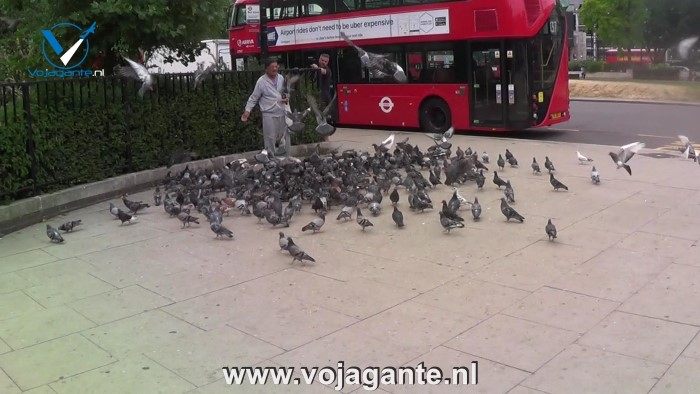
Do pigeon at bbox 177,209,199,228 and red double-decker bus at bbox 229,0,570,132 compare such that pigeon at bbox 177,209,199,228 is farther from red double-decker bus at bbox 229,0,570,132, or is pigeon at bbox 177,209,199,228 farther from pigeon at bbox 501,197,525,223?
red double-decker bus at bbox 229,0,570,132

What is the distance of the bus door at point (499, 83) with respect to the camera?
1608 cm

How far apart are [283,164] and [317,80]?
4.58 m

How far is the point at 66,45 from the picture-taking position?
1114cm

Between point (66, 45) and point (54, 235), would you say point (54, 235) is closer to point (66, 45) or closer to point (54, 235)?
point (54, 235)

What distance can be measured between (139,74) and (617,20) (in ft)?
106

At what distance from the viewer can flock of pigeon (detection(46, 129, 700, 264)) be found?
817 centimetres

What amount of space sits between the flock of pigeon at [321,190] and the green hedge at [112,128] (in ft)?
2.51

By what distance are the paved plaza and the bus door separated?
7563 millimetres

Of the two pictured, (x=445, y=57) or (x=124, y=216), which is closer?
(x=124, y=216)

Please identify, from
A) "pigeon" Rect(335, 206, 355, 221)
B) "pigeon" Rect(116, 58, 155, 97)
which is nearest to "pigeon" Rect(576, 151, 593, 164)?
"pigeon" Rect(335, 206, 355, 221)

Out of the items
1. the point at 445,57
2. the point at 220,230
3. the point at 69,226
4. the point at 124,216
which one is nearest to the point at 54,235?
the point at 69,226

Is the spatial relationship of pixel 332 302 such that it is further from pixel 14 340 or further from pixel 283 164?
pixel 283 164

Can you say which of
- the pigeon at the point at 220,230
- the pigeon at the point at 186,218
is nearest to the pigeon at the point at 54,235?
the pigeon at the point at 186,218

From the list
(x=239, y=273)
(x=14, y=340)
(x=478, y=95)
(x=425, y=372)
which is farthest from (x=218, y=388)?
(x=478, y=95)
